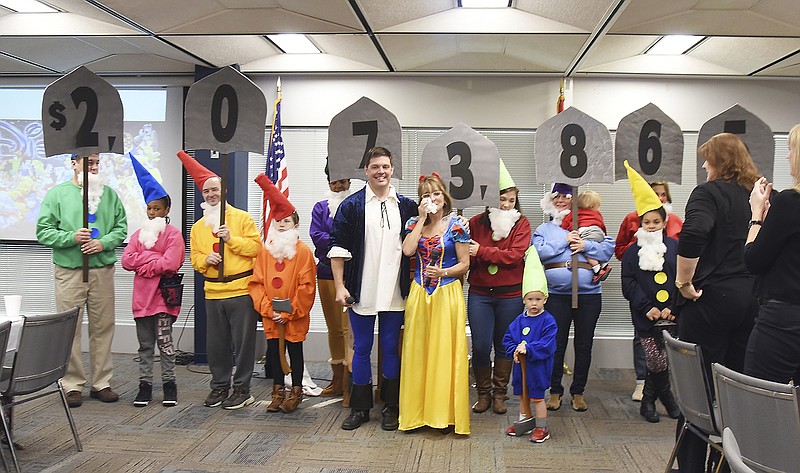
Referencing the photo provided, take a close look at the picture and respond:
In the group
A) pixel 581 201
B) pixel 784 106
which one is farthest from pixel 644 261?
pixel 784 106

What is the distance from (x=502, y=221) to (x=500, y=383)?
1056 millimetres

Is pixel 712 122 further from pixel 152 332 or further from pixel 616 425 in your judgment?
pixel 152 332

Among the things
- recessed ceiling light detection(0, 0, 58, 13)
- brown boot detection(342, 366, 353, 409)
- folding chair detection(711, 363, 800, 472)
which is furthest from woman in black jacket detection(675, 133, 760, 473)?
recessed ceiling light detection(0, 0, 58, 13)

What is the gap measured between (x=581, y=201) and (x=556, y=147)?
611 millimetres

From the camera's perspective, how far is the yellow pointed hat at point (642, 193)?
14.3ft

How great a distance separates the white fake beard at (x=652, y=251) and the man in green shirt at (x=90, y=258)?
11.3ft

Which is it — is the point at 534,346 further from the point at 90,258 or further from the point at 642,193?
the point at 90,258

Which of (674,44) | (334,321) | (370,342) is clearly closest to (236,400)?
(334,321)

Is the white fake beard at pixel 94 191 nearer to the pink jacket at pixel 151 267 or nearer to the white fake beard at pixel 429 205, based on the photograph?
the pink jacket at pixel 151 267

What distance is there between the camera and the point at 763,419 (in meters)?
2.13

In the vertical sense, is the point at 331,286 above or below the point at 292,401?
above

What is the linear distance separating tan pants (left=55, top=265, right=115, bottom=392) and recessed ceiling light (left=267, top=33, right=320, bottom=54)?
2.06m

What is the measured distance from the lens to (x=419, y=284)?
420 centimetres

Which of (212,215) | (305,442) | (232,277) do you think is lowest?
(305,442)
